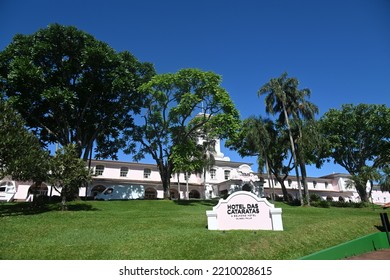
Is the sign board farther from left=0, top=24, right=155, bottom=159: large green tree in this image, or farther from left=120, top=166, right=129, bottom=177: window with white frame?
left=120, top=166, right=129, bottom=177: window with white frame

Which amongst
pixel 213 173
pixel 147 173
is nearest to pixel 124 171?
pixel 147 173

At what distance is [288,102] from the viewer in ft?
105

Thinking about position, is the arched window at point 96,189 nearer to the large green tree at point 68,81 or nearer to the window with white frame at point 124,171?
the window with white frame at point 124,171

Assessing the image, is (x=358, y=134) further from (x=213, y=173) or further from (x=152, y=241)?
(x=152, y=241)

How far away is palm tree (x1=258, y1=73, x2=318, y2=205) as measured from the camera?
31.2 meters

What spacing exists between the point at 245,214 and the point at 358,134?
36.8 metres

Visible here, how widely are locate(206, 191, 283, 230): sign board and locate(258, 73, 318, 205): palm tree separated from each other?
20.2 metres

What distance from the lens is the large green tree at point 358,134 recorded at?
129 ft

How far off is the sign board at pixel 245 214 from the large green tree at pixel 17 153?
42.7 ft

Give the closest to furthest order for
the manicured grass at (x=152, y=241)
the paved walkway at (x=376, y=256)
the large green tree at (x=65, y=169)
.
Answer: the manicured grass at (x=152, y=241)
the paved walkway at (x=376, y=256)
the large green tree at (x=65, y=169)

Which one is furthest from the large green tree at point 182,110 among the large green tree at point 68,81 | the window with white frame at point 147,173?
the window with white frame at point 147,173

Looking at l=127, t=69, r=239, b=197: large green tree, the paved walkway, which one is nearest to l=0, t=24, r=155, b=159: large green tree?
l=127, t=69, r=239, b=197: large green tree
